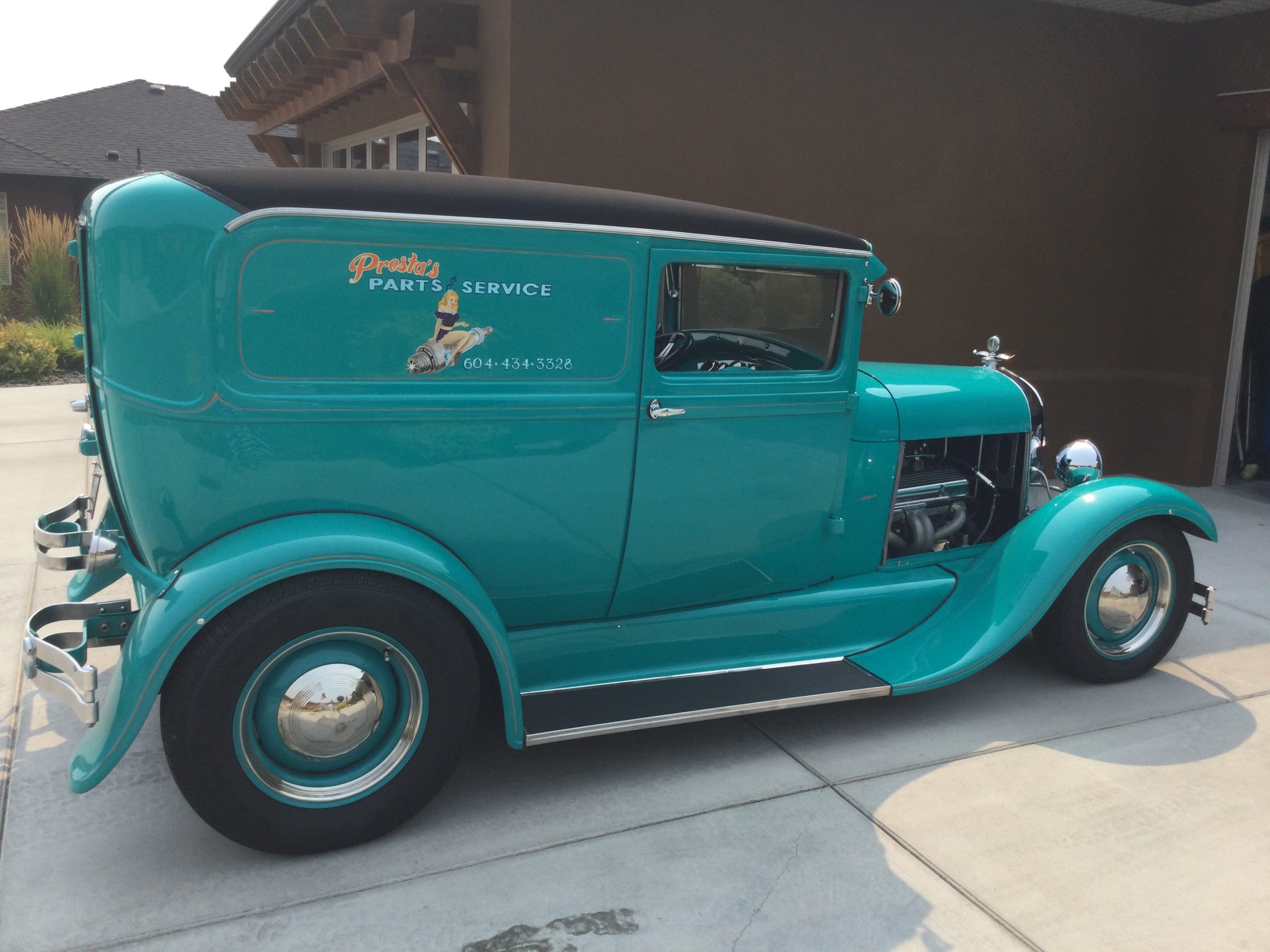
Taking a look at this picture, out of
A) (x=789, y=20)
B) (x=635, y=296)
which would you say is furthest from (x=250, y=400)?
(x=789, y=20)

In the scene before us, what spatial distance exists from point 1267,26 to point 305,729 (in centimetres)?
766

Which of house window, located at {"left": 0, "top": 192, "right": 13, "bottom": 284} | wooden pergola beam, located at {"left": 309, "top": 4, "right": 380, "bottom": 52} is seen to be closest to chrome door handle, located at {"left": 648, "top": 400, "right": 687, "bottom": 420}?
wooden pergola beam, located at {"left": 309, "top": 4, "right": 380, "bottom": 52}

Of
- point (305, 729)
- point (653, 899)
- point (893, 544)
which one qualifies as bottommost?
point (653, 899)

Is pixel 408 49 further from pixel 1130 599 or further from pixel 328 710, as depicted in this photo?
pixel 1130 599

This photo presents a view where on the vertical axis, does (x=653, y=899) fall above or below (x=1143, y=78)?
below

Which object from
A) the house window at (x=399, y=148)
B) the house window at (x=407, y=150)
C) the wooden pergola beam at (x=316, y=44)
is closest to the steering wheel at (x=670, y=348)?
the house window at (x=399, y=148)

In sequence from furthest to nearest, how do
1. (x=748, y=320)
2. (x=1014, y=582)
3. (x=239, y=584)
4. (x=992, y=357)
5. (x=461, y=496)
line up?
1. (x=992, y=357)
2. (x=1014, y=582)
3. (x=748, y=320)
4. (x=461, y=496)
5. (x=239, y=584)

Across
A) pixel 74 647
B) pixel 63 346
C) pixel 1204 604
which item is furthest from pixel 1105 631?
pixel 63 346

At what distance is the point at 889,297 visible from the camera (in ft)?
11.8

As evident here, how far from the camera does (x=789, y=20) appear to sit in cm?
621

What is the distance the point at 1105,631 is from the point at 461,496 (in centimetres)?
275

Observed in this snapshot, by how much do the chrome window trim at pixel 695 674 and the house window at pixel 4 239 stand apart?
2004 centimetres

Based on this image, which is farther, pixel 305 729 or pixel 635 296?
pixel 635 296

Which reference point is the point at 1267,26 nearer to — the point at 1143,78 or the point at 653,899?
the point at 1143,78
